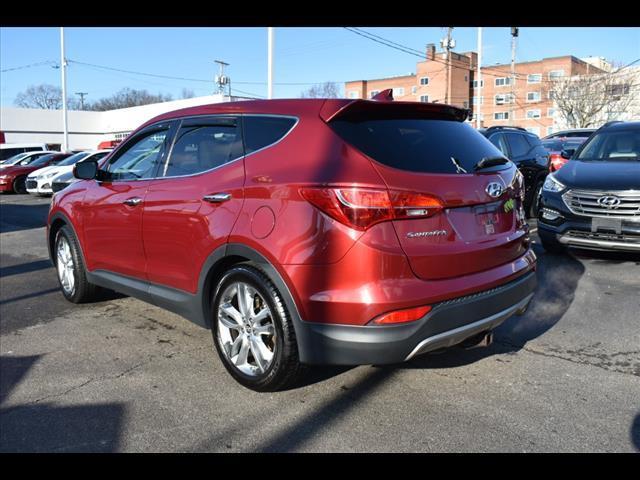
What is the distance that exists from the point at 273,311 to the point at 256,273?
0.84 feet

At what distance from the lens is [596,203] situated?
20.0 ft

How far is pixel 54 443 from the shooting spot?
2.88 metres

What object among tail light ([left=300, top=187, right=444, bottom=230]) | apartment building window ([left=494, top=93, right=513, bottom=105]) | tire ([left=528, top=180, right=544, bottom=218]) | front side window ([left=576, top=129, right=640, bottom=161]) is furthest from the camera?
apartment building window ([left=494, top=93, right=513, bottom=105])

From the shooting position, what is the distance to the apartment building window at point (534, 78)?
77.5 m

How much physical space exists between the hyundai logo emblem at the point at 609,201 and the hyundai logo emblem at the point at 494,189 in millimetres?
3326

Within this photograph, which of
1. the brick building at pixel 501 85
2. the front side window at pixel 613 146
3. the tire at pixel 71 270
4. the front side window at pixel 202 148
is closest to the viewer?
the front side window at pixel 202 148

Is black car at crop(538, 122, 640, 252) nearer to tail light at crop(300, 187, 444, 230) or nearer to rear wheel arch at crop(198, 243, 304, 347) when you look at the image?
tail light at crop(300, 187, 444, 230)

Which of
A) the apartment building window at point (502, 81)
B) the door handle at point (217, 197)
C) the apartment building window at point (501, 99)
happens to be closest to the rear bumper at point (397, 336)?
the door handle at point (217, 197)

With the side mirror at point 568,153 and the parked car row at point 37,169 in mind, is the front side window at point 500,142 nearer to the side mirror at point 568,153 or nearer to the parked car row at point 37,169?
the side mirror at point 568,153

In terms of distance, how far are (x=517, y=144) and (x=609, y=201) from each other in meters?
4.14

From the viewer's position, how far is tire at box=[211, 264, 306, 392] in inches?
124

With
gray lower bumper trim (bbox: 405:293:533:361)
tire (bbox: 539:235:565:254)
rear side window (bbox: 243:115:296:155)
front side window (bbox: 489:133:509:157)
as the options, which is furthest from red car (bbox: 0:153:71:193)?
gray lower bumper trim (bbox: 405:293:533:361)
